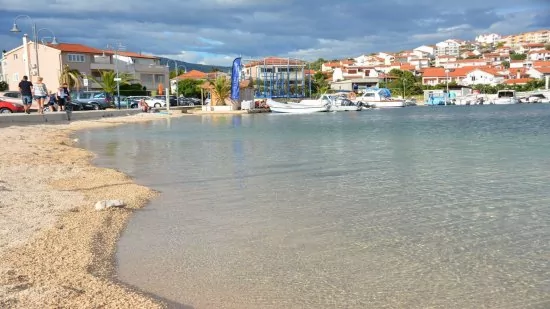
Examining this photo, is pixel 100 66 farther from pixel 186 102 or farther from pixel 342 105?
pixel 342 105

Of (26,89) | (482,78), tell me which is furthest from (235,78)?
(482,78)

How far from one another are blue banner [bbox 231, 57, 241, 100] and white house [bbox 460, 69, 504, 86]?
95.4 metres

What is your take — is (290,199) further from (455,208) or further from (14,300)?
(14,300)

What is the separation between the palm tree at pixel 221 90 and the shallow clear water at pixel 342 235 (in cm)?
4754

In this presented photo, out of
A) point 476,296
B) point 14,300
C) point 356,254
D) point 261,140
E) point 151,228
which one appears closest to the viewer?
point 14,300

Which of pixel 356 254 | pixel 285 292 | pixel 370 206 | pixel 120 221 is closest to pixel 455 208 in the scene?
pixel 370 206

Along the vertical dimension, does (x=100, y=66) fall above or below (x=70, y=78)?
above

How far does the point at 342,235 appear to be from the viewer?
7.67 meters

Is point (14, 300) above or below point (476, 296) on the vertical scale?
above

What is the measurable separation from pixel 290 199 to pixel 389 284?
471 centimetres

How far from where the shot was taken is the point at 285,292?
5.53 meters

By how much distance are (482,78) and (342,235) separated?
148 meters

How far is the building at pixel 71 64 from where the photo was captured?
74.0 metres

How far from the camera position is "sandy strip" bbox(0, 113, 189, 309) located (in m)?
4.97
